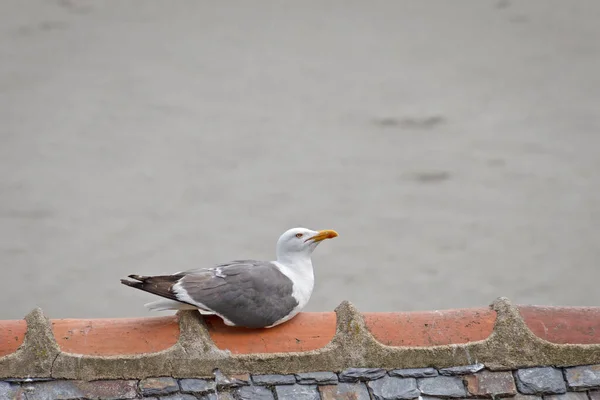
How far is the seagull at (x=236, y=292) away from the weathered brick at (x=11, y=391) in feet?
1.15

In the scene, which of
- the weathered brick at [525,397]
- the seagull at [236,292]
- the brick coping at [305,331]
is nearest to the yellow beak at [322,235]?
the seagull at [236,292]

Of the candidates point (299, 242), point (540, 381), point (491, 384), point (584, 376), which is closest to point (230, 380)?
point (299, 242)

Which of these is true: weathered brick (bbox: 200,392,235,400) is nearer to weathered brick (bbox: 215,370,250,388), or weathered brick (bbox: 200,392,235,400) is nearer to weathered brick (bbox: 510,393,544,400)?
weathered brick (bbox: 215,370,250,388)

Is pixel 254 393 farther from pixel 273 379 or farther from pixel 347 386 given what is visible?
pixel 347 386

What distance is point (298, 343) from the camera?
2.60 m

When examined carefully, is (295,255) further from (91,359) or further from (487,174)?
(487,174)

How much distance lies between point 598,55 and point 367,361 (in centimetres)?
304

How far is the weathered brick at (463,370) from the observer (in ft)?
8.36

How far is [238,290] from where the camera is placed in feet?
8.66

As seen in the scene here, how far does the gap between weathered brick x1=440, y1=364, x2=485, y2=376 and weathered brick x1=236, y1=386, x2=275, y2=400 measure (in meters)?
0.43

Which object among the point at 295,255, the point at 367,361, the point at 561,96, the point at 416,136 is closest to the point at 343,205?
the point at 416,136

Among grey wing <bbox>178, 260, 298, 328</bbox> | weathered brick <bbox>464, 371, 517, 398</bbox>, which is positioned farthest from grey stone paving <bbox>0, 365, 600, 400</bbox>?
grey wing <bbox>178, 260, 298, 328</bbox>

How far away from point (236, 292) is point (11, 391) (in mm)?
585

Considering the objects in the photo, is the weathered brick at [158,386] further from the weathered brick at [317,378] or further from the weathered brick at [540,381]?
the weathered brick at [540,381]
